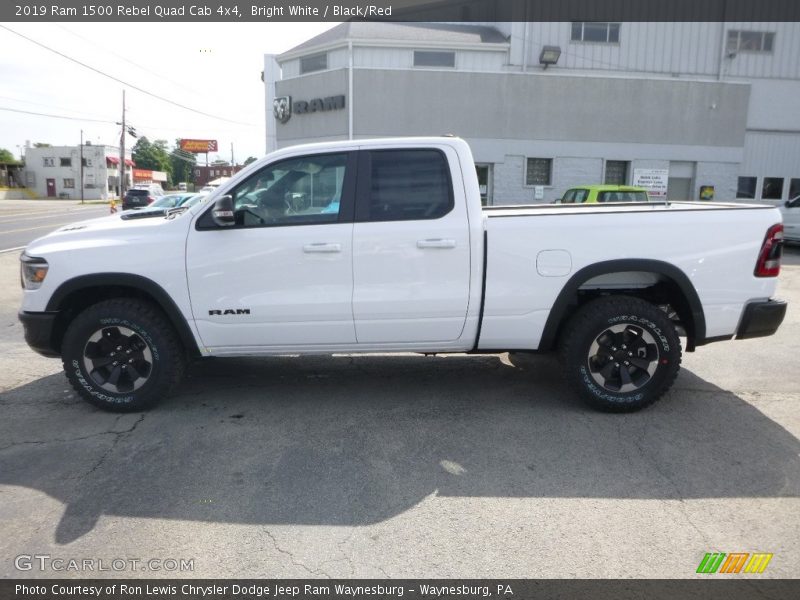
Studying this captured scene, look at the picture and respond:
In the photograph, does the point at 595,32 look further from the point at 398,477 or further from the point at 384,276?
the point at 398,477

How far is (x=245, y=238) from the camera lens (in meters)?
4.55

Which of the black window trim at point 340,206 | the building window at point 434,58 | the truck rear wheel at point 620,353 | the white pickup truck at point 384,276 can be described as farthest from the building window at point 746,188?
the black window trim at point 340,206

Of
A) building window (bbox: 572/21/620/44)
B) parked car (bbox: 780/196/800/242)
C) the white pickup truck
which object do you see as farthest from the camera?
building window (bbox: 572/21/620/44)

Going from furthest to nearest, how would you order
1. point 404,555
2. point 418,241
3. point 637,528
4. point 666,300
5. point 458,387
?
point 458,387
point 666,300
point 418,241
point 637,528
point 404,555

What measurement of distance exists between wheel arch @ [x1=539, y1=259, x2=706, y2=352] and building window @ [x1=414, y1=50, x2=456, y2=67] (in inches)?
850

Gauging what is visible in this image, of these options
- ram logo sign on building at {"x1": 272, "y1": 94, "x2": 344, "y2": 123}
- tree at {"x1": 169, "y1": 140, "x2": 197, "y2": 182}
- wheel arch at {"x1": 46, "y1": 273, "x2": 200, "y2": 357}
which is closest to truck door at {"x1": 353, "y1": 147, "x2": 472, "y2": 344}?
wheel arch at {"x1": 46, "y1": 273, "x2": 200, "y2": 357}

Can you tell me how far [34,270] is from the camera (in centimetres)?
461

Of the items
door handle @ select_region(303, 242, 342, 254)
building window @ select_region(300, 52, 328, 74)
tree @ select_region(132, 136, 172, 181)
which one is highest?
tree @ select_region(132, 136, 172, 181)

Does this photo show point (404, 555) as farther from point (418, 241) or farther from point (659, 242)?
point (659, 242)

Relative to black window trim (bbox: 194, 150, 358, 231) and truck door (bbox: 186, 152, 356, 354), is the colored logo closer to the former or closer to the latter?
truck door (bbox: 186, 152, 356, 354)

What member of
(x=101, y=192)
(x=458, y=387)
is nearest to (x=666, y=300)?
(x=458, y=387)

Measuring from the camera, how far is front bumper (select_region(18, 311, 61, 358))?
463 centimetres

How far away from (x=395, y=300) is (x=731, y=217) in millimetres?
2548

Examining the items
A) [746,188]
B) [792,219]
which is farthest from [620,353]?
[746,188]
